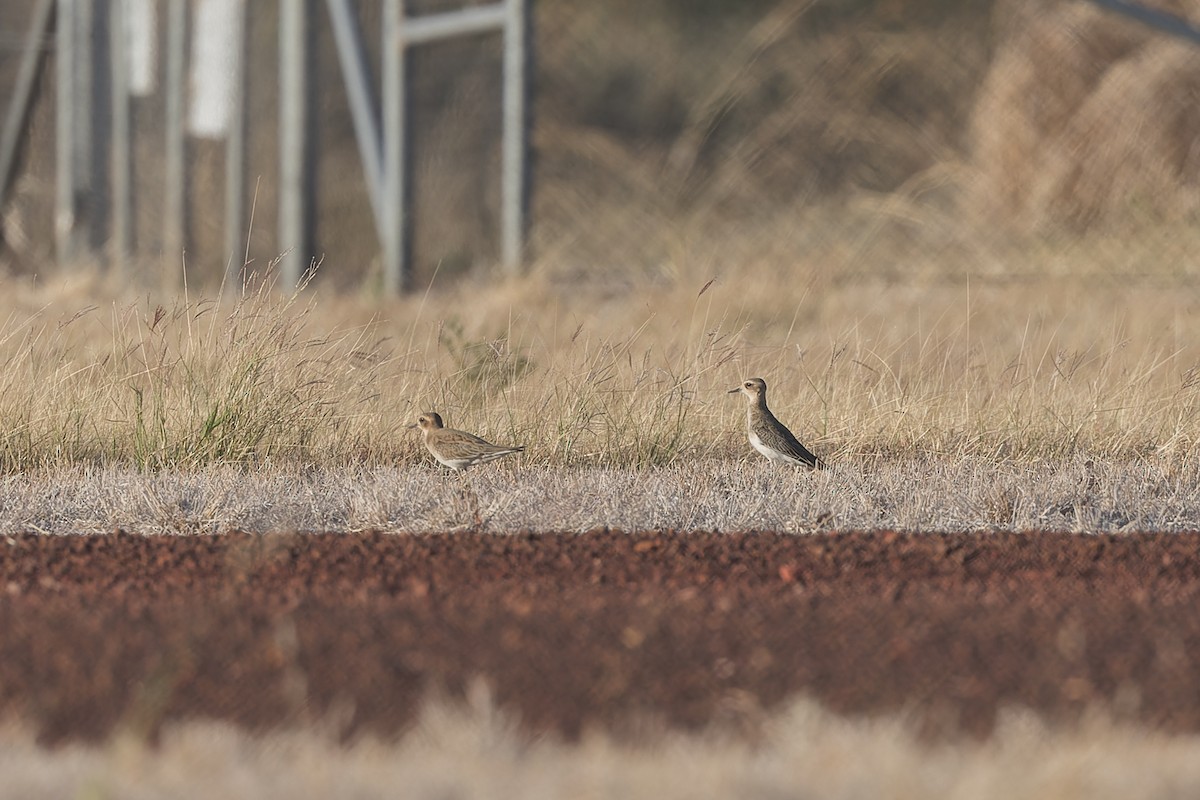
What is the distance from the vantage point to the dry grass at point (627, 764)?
134 inches

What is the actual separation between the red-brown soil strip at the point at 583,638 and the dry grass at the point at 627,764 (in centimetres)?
16

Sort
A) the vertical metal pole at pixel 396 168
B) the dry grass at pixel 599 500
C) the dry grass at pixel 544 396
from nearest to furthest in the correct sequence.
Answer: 1. the dry grass at pixel 599 500
2. the dry grass at pixel 544 396
3. the vertical metal pole at pixel 396 168

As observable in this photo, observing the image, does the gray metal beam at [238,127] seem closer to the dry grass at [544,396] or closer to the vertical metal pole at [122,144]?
the vertical metal pole at [122,144]

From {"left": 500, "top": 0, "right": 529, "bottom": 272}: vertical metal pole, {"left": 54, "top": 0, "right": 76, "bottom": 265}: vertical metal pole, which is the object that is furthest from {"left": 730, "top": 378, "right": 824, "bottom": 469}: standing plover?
{"left": 54, "top": 0, "right": 76, "bottom": 265}: vertical metal pole

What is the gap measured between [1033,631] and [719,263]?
11.2 meters

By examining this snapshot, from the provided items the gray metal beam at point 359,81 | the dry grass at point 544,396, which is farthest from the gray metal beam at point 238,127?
the dry grass at point 544,396

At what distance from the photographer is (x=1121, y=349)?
1036 cm

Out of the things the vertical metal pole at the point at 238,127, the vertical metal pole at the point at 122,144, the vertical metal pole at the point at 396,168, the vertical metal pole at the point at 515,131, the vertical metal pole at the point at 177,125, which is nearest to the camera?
the vertical metal pole at the point at 515,131

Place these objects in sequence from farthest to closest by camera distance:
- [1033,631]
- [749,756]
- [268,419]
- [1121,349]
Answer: [1121,349] → [268,419] → [1033,631] → [749,756]

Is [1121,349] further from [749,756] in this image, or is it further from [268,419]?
[749,756]

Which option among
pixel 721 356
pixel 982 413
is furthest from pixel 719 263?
pixel 982 413

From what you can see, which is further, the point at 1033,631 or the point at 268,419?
the point at 268,419

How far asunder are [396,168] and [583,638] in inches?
414

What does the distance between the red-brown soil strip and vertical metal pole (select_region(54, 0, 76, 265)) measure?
44.0ft
